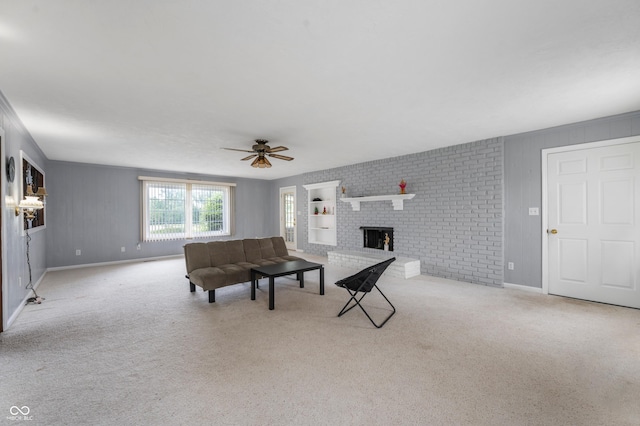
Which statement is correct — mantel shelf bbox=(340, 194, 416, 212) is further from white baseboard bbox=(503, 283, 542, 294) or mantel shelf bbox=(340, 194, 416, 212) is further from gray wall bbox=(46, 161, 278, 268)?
gray wall bbox=(46, 161, 278, 268)

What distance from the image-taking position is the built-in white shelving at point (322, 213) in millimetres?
7727

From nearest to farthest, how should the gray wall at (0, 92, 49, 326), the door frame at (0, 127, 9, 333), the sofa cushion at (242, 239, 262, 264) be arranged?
the door frame at (0, 127, 9, 333), the gray wall at (0, 92, 49, 326), the sofa cushion at (242, 239, 262, 264)

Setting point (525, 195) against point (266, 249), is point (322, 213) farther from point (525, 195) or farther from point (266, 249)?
point (525, 195)

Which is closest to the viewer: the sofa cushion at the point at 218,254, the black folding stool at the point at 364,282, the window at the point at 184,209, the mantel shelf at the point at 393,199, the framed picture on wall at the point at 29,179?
the black folding stool at the point at 364,282

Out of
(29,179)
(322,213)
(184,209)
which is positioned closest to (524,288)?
(322,213)

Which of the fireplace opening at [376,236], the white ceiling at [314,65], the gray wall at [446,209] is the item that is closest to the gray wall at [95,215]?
the white ceiling at [314,65]

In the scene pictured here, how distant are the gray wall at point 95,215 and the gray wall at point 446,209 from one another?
542cm

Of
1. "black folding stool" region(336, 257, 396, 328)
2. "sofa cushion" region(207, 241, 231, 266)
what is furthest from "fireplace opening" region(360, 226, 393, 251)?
"sofa cushion" region(207, 241, 231, 266)

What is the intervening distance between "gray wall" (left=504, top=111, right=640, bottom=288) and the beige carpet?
570mm

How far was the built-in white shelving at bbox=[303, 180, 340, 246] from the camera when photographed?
7.73m

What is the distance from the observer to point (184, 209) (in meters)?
8.13

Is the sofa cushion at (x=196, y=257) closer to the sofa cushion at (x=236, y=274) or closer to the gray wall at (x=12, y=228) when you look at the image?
the sofa cushion at (x=236, y=274)

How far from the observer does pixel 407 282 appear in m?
4.95

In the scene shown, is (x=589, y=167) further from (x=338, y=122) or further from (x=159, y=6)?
(x=159, y=6)
